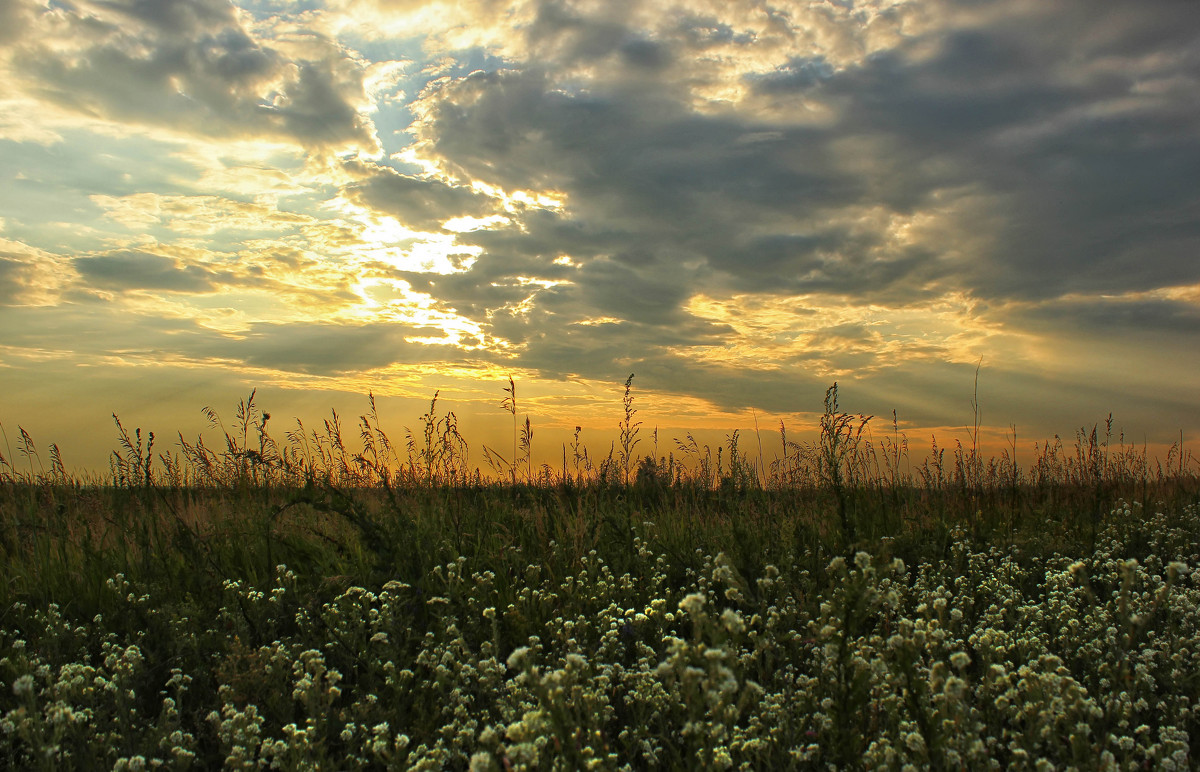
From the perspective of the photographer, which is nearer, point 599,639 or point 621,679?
point 621,679

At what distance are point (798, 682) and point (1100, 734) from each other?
1.35 metres

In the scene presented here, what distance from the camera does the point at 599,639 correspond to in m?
4.41

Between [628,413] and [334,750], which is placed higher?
[628,413]

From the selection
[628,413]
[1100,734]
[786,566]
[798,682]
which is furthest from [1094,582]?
[628,413]

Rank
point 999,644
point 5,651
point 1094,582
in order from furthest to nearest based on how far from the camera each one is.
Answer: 1. point 1094,582
2. point 5,651
3. point 999,644

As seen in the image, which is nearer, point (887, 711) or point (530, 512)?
point (887, 711)

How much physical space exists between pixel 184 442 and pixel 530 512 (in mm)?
6137

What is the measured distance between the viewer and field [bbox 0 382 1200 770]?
107 inches

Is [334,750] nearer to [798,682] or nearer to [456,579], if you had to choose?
[456,579]

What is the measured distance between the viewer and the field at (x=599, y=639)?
2723 mm

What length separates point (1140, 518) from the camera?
7746 millimetres

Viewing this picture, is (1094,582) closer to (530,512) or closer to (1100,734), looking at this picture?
(1100,734)

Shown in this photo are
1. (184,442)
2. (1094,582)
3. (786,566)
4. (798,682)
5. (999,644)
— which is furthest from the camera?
(184,442)

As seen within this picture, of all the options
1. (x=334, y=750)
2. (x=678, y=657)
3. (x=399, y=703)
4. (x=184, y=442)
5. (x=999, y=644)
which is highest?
(x=184, y=442)
